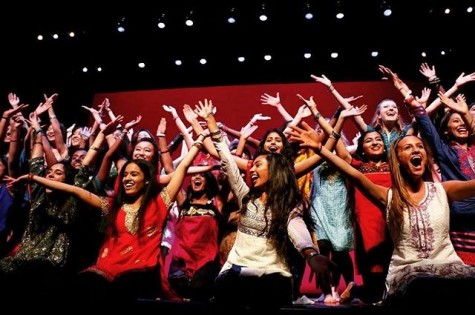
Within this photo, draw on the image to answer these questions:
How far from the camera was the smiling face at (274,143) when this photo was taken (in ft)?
11.6

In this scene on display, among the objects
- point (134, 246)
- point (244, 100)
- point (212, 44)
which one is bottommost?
point (134, 246)

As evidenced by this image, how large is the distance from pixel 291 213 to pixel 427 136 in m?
1.10

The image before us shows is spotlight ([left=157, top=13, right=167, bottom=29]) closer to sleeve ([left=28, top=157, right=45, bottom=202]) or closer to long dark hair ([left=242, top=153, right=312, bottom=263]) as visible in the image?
sleeve ([left=28, top=157, right=45, bottom=202])

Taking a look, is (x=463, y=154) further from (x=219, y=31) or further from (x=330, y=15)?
(x=219, y=31)

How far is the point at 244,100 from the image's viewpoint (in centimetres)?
567

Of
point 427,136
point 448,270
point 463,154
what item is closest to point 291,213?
point 448,270

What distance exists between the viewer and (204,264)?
358 centimetres

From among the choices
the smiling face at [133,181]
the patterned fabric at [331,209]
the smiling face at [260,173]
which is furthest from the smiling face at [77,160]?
the patterned fabric at [331,209]

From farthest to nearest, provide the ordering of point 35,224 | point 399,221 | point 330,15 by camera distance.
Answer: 1. point 330,15
2. point 35,224
3. point 399,221

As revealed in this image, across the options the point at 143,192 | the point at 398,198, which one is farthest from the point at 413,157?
the point at 143,192

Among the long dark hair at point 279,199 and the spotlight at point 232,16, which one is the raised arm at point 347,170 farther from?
the spotlight at point 232,16

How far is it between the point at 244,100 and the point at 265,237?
320cm

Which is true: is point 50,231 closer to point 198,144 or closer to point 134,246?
point 134,246

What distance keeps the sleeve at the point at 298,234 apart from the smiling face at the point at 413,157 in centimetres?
65
